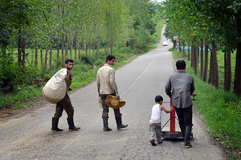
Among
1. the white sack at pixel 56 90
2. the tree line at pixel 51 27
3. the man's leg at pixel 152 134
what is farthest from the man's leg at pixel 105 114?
the tree line at pixel 51 27

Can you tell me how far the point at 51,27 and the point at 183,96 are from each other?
19.9 m

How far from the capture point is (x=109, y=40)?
→ 45.4 m

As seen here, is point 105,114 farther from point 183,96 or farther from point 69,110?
point 183,96

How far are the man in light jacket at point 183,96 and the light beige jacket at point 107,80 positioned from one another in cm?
201

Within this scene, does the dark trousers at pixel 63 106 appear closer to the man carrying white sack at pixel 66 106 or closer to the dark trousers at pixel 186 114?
the man carrying white sack at pixel 66 106

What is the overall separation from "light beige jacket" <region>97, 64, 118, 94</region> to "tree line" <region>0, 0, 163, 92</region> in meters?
6.96

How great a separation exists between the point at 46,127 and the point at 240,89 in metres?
9.37

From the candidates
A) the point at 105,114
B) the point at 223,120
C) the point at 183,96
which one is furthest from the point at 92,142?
the point at 223,120

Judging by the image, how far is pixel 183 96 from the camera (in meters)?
7.05

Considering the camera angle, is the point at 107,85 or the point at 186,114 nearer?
the point at 186,114

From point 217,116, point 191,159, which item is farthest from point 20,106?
point 191,159

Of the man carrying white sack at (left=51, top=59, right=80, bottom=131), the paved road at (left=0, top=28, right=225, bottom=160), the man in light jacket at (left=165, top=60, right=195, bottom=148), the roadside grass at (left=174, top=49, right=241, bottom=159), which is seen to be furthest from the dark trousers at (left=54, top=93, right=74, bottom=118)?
the roadside grass at (left=174, top=49, right=241, bottom=159)

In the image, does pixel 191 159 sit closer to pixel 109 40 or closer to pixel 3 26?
pixel 3 26

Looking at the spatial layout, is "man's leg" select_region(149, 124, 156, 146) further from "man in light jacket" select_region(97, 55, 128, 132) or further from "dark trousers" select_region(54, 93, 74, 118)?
"dark trousers" select_region(54, 93, 74, 118)
